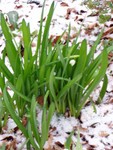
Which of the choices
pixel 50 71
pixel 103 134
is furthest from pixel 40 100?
pixel 103 134

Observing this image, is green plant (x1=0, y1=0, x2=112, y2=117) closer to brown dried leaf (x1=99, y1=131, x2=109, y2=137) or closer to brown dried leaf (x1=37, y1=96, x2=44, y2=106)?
brown dried leaf (x1=37, y1=96, x2=44, y2=106)

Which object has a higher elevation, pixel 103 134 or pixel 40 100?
pixel 40 100

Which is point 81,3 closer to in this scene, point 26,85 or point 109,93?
point 109,93

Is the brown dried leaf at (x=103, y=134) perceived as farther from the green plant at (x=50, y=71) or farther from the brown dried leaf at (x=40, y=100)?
the brown dried leaf at (x=40, y=100)

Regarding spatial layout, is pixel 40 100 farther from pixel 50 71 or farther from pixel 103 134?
pixel 103 134

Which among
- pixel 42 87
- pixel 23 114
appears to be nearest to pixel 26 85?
pixel 42 87

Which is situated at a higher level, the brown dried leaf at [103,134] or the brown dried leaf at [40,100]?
the brown dried leaf at [40,100]

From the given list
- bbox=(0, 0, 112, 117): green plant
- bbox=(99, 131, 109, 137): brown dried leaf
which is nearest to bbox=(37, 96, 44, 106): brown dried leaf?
bbox=(0, 0, 112, 117): green plant

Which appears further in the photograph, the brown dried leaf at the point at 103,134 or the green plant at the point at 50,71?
the brown dried leaf at the point at 103,134

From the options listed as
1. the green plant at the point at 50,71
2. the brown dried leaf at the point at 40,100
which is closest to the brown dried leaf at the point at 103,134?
the green plant at the point at 50,71

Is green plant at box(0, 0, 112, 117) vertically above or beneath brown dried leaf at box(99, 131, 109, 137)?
above

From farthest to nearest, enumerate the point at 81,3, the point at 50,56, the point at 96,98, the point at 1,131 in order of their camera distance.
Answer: the point at 81,3
the point at 96,98
the point at 1,131
the point at 50,56
